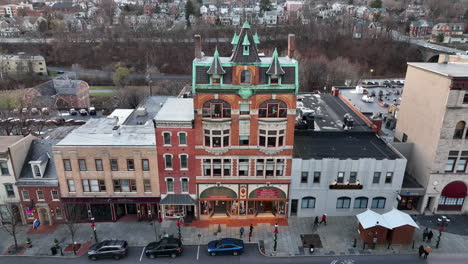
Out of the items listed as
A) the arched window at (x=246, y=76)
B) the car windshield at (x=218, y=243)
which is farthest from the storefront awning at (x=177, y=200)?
the arched window at (x=246, y=76)

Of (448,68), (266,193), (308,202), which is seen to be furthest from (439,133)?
(266,193)

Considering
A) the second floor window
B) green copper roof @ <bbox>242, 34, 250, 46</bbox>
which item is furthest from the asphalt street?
green copper roof @ <bbox>242, 34, 250, 46</bbox>

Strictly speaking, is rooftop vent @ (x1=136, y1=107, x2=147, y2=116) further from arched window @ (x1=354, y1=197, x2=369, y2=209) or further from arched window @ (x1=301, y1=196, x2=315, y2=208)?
arched window @ (x1=354, y1=197, x2=369, y2=209)

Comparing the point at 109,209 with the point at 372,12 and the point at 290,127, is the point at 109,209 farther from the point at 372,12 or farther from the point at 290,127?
the point at 372,12

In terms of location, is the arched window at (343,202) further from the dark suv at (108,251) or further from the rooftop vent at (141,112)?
the rooftop vent at (141,112)

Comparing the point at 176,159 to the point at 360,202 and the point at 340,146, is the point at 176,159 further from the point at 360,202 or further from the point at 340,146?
the point at 360,202

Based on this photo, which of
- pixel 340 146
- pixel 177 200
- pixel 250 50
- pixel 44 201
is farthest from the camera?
pixel 340 146
